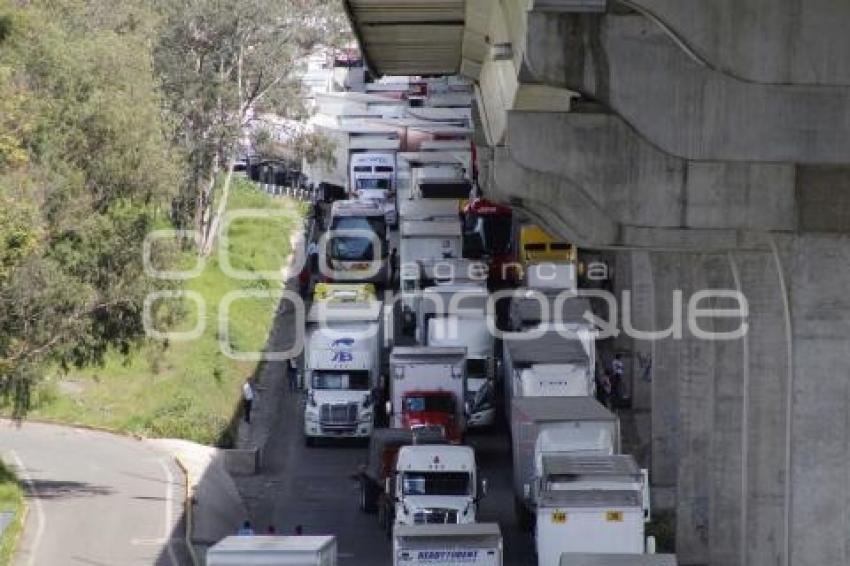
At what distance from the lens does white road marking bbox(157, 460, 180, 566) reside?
111ft

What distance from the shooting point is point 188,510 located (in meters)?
37.3

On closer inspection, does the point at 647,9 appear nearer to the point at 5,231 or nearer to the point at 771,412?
the point at 771,412

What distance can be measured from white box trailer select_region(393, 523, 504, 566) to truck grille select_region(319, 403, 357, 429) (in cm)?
1552

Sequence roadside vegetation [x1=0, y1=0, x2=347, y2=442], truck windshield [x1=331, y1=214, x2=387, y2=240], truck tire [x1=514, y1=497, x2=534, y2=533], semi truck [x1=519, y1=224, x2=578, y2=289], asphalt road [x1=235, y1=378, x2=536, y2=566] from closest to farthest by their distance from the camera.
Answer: asphalt road [x1=235, y1=378, x2=536, y2=566], truck tire [x1=514, y1=497, x2=534, y2=533], roadside vegetation [x1=0, y1=0, x2=347, y2=442], semi truck [x1=519, y1=224, x2=578, y2=289], truck windshield [x1=331, y1=214, x2=387, y2=240]

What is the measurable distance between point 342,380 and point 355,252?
15352 mm

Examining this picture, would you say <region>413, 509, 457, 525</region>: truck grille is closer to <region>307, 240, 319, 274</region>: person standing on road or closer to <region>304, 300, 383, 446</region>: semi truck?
<region>304, 300, 383, 446</region>: semi truck

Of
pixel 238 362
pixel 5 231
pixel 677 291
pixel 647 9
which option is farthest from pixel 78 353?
pixel 647 9

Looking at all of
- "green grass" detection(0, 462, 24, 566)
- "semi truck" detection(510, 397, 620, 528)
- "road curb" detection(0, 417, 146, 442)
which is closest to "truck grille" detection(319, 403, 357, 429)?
"road curb" detection(0, 417, 146, 442)

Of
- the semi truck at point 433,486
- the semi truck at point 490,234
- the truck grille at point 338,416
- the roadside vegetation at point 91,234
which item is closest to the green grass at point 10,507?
the roadside vegetation at point 91,234

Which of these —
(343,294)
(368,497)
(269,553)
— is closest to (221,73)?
(343,294)

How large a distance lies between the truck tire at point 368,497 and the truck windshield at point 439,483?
121 inches

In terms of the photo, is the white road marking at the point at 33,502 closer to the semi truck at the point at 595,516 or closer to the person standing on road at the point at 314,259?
the semi truck at the point at 595,516

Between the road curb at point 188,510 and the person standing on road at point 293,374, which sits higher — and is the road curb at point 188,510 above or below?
below

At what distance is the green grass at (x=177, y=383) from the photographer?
4772 centimetres
